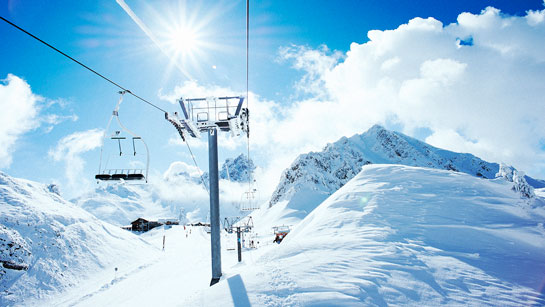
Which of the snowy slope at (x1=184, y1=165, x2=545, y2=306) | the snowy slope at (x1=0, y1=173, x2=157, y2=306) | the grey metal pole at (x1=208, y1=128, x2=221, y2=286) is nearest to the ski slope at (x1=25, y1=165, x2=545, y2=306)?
the snowy slope at (x1=184, y1=165, x2=545, y2=306)

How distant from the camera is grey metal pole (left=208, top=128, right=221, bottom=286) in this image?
10.7 m

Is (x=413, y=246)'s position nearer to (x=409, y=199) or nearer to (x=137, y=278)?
(x=409, y=199)

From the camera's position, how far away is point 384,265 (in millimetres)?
6688

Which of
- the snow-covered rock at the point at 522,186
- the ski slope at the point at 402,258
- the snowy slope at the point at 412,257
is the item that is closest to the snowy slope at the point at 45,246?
the ski slope at the point at 402,258

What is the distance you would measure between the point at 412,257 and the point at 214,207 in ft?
25.1

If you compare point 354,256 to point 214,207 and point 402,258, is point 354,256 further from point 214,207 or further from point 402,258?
point 214,207

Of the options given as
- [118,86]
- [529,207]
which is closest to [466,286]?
[529,207]

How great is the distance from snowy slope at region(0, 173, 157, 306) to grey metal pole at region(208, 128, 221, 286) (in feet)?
34.7

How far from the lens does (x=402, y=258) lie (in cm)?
705

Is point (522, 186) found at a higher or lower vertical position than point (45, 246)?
higher

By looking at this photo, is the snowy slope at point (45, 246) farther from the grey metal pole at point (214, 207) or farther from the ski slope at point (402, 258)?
the grey metal pole at point (214, 207)

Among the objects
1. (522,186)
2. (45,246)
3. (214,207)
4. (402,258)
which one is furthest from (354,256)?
(45,246)

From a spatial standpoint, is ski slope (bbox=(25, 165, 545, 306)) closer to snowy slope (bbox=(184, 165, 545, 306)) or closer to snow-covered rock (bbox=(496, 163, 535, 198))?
snowy slope (bbox=(184, 165, 545, 306))

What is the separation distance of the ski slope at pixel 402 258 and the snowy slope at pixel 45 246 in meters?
1.72
